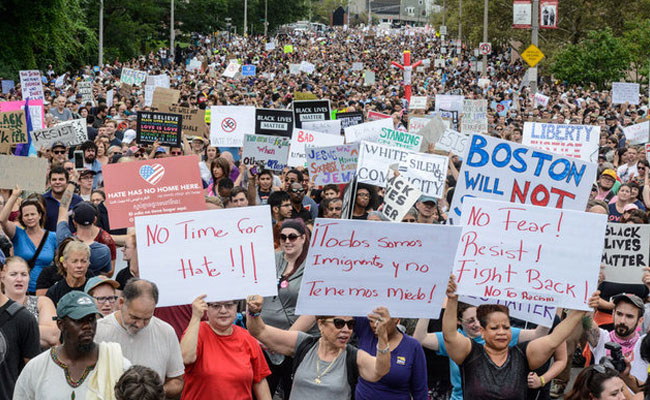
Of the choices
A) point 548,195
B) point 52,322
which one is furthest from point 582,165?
point 52,322

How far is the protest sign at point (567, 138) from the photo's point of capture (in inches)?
550

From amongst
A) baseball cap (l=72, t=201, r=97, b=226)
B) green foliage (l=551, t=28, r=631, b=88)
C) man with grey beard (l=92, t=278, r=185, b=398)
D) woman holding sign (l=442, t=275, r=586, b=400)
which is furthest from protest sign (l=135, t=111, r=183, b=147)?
green foliage (l=551, t=28, r=631, b=88)

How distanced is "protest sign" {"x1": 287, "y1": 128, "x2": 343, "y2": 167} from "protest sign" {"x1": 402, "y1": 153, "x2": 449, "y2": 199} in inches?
129

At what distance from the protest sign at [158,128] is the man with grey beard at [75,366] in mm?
9650

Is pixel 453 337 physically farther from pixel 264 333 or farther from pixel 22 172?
pixel 22 172

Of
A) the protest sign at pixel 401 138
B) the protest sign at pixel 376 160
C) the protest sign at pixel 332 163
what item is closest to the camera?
the protest sign at pixel 376 160

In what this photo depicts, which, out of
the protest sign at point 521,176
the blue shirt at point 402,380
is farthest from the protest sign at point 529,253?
the protest sign at point 521,176

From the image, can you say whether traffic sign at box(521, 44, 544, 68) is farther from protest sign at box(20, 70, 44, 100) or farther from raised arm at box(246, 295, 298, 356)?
raised arm at box(246, 295, 298, 356)

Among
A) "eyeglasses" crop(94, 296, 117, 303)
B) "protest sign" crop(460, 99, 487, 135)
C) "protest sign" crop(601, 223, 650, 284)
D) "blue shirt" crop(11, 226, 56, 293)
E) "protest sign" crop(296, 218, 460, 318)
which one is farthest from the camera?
"protest sign" crop(460, 99, 487, 135)

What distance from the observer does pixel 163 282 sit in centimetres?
569

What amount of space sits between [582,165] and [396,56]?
242ft

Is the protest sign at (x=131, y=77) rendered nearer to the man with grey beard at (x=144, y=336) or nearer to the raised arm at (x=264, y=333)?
the raised arm at (x=264, y=333)

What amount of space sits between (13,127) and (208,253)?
27.3 feet

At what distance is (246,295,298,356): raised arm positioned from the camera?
562 centimetres
